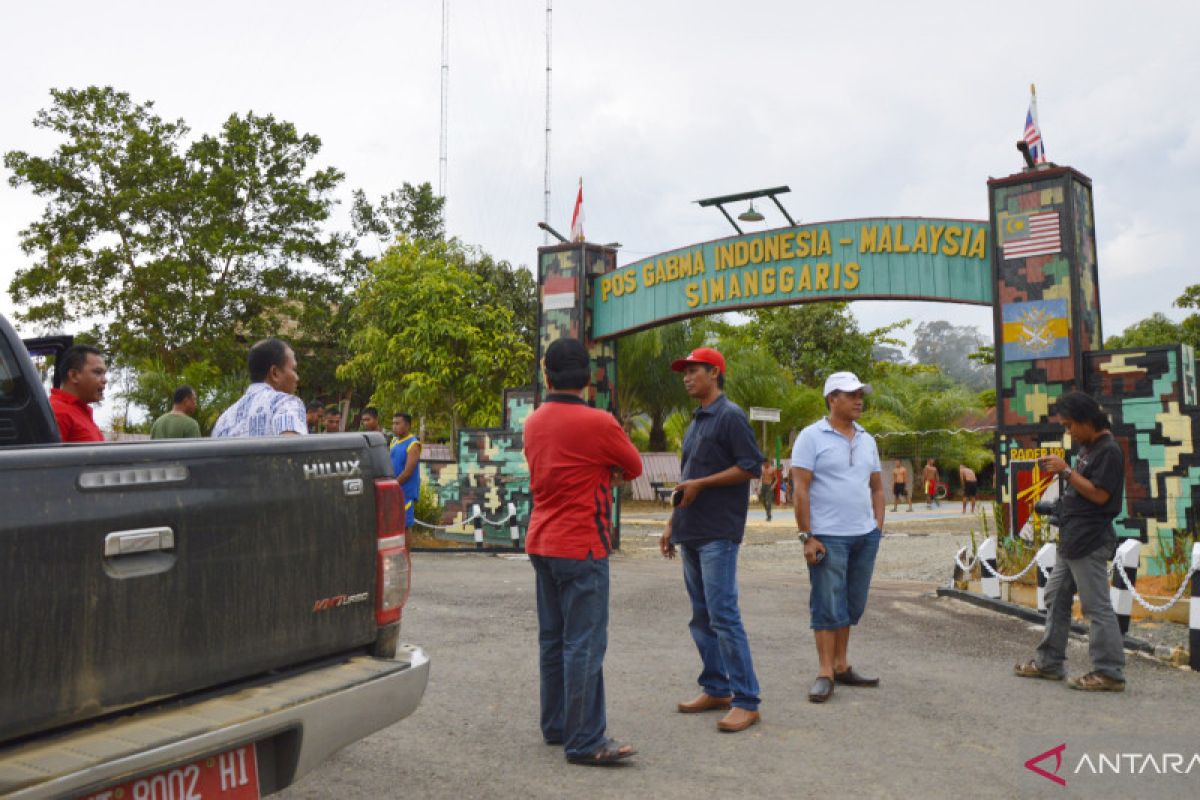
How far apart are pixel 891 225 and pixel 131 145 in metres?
29.0

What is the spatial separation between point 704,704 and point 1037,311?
779 cm

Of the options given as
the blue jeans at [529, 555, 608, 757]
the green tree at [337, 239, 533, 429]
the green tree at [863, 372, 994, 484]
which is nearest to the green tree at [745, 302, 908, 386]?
the green tree at [863, 372, 994, 484]

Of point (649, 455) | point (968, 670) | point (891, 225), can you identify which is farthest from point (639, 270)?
point (649, 455)

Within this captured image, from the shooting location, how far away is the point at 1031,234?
1162 centimetres

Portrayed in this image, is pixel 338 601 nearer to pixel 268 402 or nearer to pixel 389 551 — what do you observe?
pixel 389 551

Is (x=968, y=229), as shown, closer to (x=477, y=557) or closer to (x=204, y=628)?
(x=477, y=557)

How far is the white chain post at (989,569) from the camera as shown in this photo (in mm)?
9625

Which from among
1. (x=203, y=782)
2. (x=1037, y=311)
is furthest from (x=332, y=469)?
(x=1037, y=311)

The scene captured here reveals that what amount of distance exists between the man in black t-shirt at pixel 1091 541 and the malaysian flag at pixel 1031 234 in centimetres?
579

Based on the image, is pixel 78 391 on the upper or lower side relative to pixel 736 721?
upper

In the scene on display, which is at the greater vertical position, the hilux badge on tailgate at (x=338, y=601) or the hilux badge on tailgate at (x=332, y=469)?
the hilux badge on tailgate at (x=332, y=469)

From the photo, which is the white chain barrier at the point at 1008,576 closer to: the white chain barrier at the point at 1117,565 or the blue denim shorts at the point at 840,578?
the white chain barrier at the point at 1117,565

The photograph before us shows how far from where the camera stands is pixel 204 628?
2801mm

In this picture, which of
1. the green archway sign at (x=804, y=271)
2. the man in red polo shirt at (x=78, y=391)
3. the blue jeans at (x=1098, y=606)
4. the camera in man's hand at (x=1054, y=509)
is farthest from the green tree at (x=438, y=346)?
the blue jeans at (x=1098, y=606)
